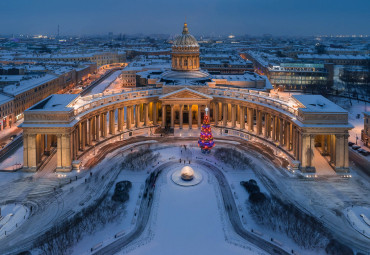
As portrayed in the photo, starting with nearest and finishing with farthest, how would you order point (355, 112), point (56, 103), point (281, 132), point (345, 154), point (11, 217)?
point (11, 217) < point (345, 154) < point (56, 103) < point (281, 132) < point (355, 112)

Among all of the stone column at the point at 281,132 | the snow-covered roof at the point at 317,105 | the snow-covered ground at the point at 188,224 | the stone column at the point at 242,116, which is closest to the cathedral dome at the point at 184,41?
the stone column at the point at 242,116

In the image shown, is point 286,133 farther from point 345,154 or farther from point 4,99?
point 4,99

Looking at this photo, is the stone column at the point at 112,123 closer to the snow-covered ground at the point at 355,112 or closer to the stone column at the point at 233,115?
the stone column at the point at 233,115

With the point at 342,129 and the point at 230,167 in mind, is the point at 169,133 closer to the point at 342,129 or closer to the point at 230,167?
the point at 230,167

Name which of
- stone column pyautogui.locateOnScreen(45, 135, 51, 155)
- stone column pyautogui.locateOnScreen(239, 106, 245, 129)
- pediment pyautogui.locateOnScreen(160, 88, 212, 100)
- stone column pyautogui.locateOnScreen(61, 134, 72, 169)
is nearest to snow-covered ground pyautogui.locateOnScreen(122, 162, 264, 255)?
stone column pyautogui.locateOnScreen(61, 134, 72, 169)

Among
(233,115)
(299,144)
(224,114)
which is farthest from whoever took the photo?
(224,114)

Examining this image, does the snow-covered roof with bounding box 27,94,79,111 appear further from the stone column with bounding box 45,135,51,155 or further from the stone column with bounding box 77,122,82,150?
the stone column with bounding box 45,135,51,155

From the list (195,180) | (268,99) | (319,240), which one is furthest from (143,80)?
(319,240)

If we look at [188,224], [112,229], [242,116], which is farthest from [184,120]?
[112,229]
